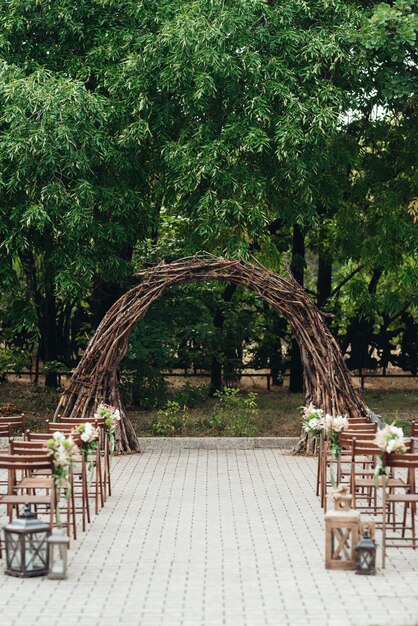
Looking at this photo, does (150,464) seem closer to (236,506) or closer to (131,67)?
(236,506)

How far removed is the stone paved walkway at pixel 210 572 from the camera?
9453mm

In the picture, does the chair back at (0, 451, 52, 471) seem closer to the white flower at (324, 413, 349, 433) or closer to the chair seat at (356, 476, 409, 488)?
the chair seat at (356, 476, 409, 488)

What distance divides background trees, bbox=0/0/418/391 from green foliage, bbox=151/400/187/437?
1509 mm

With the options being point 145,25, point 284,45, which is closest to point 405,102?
point 284,45

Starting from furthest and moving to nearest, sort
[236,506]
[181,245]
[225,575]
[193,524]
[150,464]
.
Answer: [181,245] < [150,464] < [236,506] < [193,524] < [225,575]

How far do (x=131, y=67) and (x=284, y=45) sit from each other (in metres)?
2.79

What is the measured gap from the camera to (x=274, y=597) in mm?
10078

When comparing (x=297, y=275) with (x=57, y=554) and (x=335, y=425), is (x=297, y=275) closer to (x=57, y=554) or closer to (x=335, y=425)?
(x=335, y=425)

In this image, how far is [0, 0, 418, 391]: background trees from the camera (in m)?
20.2

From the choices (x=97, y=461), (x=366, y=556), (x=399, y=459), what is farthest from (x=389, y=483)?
(x=97, y=461)

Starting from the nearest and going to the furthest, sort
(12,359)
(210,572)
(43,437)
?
1. (210,572)
2. (43,437)
3. (12,359)

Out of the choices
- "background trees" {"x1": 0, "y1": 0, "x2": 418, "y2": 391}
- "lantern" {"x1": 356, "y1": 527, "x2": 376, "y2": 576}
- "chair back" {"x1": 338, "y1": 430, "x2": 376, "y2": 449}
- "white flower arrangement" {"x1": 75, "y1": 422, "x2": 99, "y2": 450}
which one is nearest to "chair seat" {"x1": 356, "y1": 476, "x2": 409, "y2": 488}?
"chair back" {"x1": 338, "y1": 430, "x2": 376, "y2": 449}

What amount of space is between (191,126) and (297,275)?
7914 mm

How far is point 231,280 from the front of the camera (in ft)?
66.1
